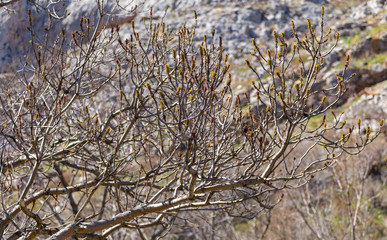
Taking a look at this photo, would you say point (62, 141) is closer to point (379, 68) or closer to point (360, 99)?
point (360, 99)

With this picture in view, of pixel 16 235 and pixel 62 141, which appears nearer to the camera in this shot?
pixel 16 235

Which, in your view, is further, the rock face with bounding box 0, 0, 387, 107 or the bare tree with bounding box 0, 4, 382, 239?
the rock face with bounding box 0, 0, 387, 107

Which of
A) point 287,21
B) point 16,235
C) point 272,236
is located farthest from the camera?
point 287,21

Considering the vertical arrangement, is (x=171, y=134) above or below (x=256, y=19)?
below

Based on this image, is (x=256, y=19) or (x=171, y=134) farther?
(x=256, y=19)

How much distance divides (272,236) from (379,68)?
1159cm

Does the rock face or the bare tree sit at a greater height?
the rock face

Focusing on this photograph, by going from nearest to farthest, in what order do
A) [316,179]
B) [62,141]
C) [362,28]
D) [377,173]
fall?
[62,141], [316,179], [377,173], [362,28]

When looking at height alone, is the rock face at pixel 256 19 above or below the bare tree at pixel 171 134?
above

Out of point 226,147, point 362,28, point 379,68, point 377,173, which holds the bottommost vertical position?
point 226,147

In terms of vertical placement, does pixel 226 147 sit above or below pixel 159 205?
above

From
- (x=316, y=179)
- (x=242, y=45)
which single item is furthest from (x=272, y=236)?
(x=242, y=45)

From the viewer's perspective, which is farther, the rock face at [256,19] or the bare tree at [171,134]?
the rock face at [256,19]

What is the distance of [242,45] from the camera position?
2611cm
